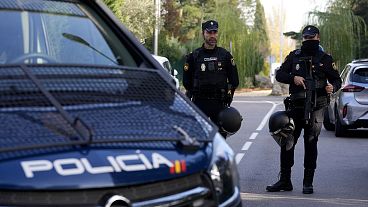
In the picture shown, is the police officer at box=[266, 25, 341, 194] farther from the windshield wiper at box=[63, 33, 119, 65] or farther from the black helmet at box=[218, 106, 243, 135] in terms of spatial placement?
the windshield wiper at box=[63, 33, 119, 65]

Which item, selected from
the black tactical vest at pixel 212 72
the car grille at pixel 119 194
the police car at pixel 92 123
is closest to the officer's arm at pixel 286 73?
the black tactical vest at pixel 212 72

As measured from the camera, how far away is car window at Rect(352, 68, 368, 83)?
50.0 ft

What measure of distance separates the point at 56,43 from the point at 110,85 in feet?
2.13

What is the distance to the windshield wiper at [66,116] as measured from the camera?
10.7 ft

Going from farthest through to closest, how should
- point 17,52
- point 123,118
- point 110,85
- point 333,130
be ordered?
point 333,130
point 17,52
point 110,85
point 123,118

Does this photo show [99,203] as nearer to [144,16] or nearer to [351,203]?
[351,203]

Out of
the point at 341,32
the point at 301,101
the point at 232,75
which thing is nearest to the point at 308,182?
the point at 301,101

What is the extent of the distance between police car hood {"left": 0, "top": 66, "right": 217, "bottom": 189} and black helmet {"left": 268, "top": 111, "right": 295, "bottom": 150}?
4.22 meters

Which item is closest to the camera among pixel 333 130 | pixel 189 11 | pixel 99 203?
pixel 99 203

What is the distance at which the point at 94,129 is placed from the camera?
11.0 feet

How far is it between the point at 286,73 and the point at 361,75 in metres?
7.24

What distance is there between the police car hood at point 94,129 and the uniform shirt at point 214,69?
151 inches

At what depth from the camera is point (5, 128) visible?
3.24m

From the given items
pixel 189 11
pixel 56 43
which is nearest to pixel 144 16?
pixel 189 11
